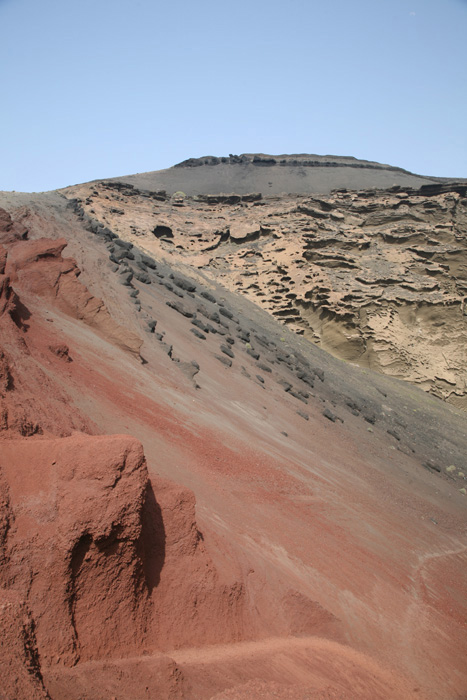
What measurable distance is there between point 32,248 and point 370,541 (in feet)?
30.5

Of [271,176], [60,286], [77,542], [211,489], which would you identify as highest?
[271,176]

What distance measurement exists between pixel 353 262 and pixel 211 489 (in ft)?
70.7

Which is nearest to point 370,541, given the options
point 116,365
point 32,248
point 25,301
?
point 116,365

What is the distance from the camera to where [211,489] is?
6527 mm

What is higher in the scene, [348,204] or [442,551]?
[348,204]

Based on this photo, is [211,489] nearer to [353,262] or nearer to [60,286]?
[60,286]

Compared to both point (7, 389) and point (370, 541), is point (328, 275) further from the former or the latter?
point (7, 389)

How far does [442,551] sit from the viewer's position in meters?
9.08

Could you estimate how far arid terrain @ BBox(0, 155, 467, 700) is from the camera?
3354 mm

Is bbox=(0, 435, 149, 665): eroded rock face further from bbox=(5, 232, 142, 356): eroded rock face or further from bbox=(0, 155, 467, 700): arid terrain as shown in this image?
bbox=(5, 232, 142, 356): eroded rock face

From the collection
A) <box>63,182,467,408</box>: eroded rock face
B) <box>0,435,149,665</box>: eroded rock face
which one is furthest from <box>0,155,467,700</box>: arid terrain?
<box>63,182,467,408</box>: eroded rock face

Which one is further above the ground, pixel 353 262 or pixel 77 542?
pixel 353 262

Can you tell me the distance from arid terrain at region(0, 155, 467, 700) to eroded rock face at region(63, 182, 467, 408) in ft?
0.71

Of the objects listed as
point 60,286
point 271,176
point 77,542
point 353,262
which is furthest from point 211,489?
point 271,176
